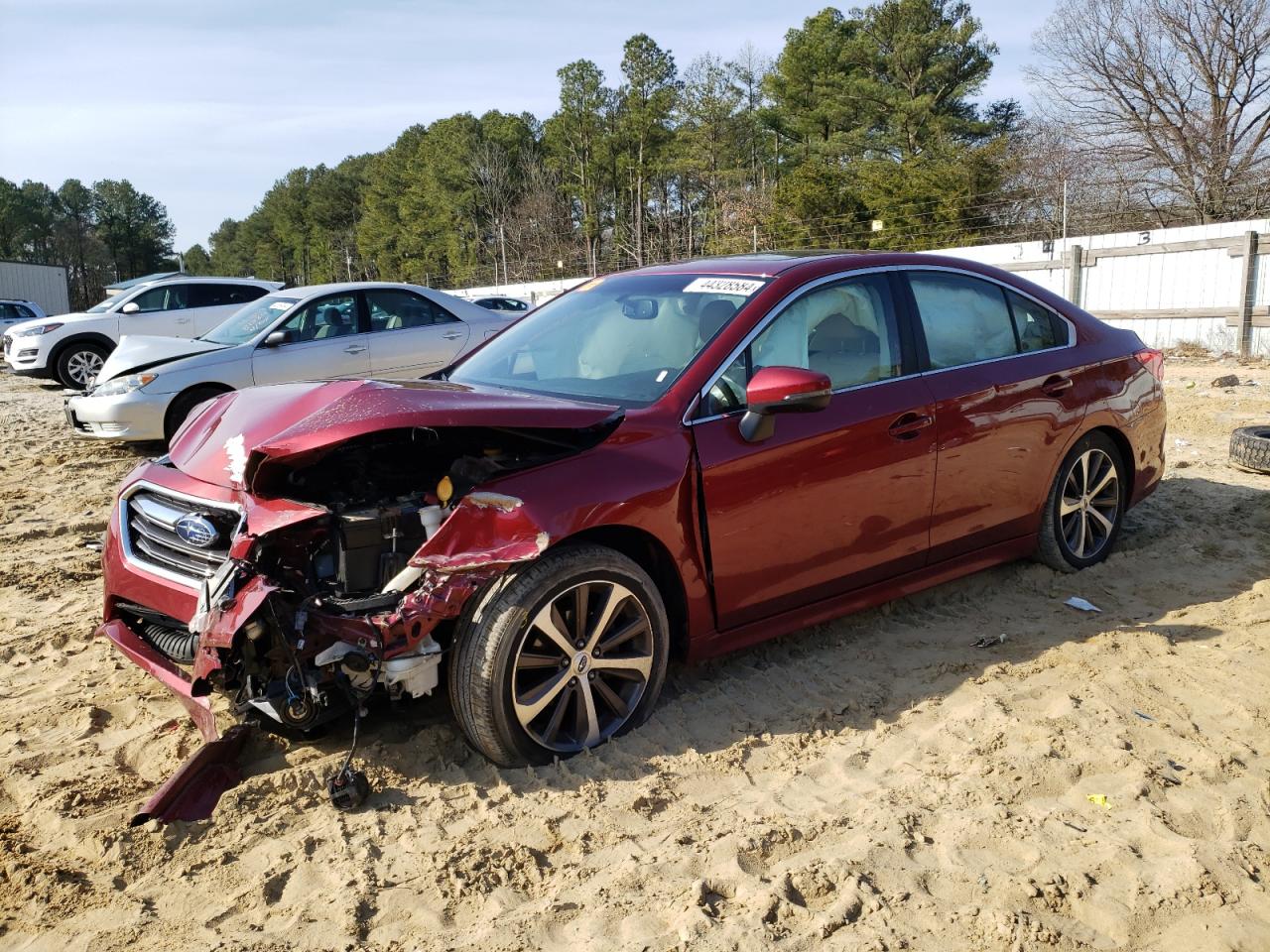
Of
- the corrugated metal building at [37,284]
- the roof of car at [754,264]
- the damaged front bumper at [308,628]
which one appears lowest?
the damaged front bumper at [308,628]

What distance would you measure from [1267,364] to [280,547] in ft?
49.2

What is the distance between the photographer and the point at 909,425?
164 inches

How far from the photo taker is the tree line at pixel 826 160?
85.1 ft

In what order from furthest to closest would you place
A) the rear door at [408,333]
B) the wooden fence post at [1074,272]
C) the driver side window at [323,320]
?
the wooden fence post at [1074,272] → the rear door at [408,333] → the driver side window at [323,320]

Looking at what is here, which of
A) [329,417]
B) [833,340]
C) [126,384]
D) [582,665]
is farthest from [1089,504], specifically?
[126,384]

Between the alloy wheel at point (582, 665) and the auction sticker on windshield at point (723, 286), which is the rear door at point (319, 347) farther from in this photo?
the alloy wheel at point (582, 665)

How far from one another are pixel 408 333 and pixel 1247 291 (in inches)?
493

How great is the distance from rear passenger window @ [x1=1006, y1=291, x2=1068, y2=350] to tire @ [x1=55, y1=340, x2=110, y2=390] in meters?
15.4

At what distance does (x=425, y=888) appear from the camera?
270cm

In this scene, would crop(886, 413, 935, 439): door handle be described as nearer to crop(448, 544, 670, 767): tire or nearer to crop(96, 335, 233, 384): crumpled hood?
crop(448, 544, 670, 767): tire

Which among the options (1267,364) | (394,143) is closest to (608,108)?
(394,143)

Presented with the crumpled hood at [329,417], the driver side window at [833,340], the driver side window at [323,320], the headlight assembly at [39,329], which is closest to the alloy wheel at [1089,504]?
the driver side window at [833,340]

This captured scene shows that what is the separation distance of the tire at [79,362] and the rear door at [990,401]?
50.6ft

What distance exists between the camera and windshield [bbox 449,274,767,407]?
12.7 ft
